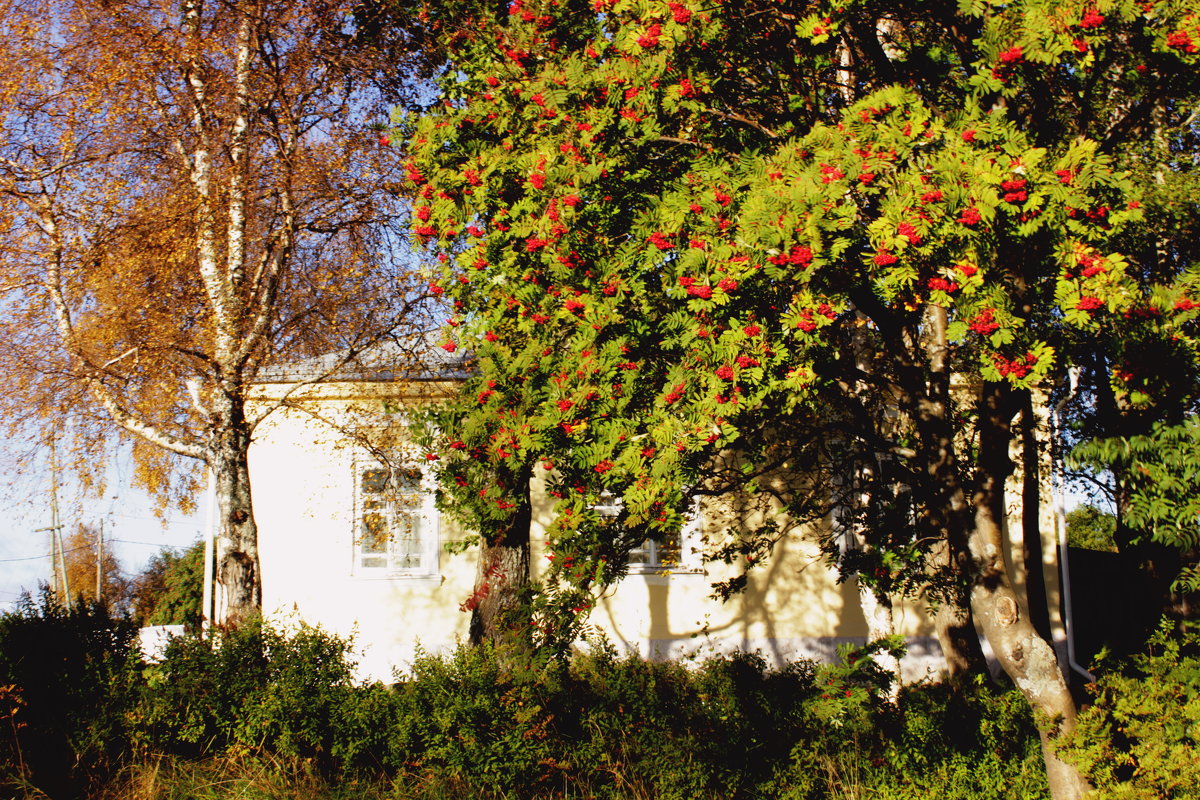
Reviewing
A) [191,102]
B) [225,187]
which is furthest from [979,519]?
[191,102]

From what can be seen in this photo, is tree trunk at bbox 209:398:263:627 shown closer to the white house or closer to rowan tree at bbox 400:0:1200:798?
the white house

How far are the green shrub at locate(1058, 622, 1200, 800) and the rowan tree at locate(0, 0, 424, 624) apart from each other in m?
7.53

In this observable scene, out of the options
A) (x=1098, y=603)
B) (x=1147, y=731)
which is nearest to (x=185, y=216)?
(x=1147, y=731)

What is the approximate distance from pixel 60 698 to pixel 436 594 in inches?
219

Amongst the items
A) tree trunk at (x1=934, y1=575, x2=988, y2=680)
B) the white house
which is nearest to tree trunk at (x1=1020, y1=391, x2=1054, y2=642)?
tree trunk at (x1=934, y1=575, x2=988, y2=680)

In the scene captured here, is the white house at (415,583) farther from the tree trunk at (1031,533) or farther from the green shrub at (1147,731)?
the green shrub at (1147,731)

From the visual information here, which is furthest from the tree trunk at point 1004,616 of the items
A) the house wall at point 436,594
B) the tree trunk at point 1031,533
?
the house wall at point 436,594

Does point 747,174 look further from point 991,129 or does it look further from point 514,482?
point 514,482

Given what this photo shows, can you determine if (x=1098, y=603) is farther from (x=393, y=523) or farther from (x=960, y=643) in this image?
(x=393, y=523)

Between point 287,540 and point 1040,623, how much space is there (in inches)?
364

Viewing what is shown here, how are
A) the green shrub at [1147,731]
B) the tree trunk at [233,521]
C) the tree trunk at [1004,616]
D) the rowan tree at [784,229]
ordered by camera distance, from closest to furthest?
the rowan tree at [784,229], the green shrub at [1147,731], the tree trunk at [1004,616], the tree trunk at [233,521]

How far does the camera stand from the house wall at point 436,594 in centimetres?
1228

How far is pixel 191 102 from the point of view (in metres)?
10.0

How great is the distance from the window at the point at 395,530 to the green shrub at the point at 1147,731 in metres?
8.16
